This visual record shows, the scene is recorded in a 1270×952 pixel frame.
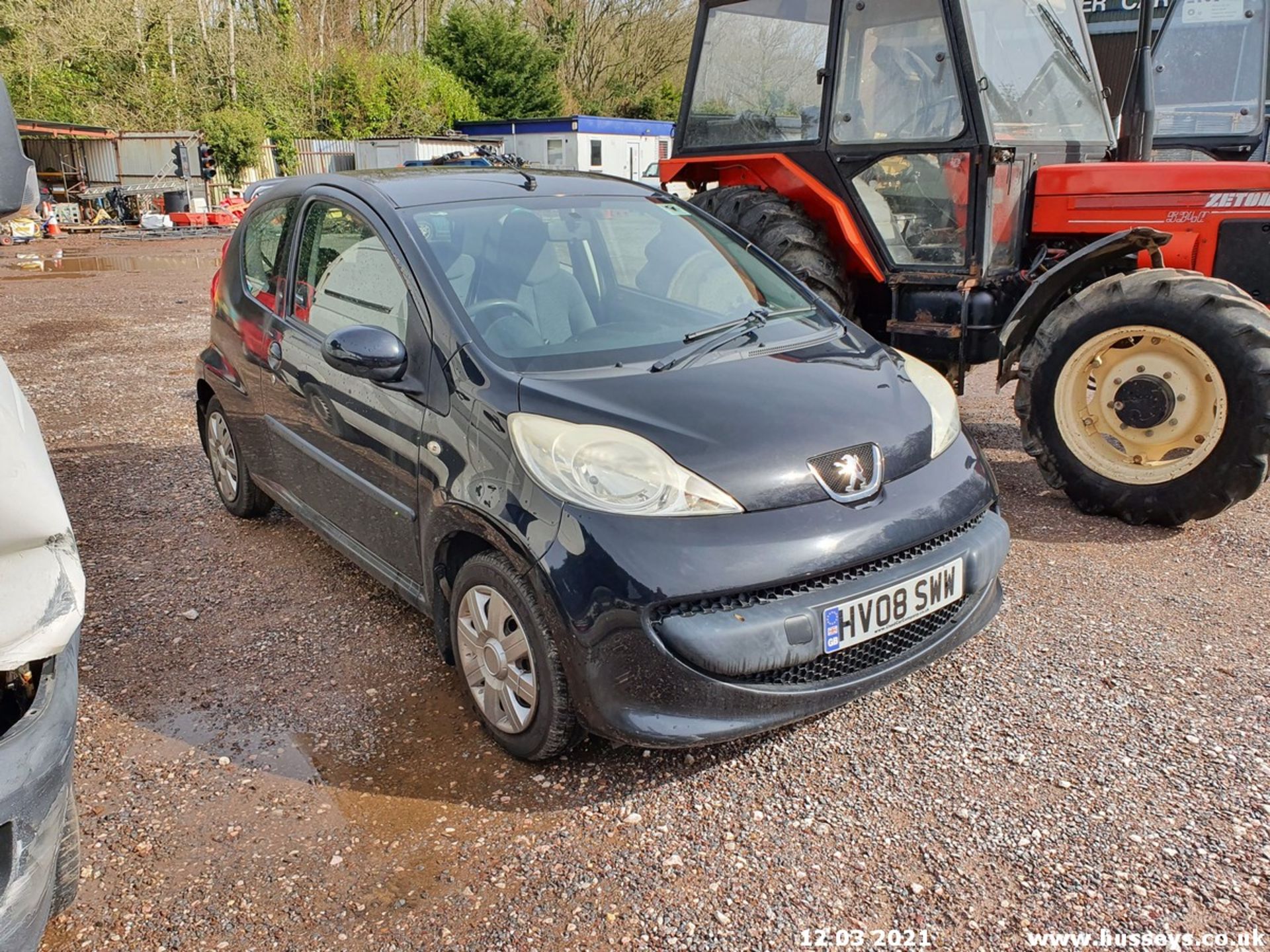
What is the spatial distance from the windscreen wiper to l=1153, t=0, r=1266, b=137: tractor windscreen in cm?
449

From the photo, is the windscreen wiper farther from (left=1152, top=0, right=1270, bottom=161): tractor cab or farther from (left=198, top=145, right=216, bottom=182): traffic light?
(left=198, top=145, right=216, bottom=182): traffic light

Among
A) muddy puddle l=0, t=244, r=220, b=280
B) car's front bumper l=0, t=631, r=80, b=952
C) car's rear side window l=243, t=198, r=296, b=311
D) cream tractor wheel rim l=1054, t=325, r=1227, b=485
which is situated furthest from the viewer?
muddy puddle l=0, t=244, r=220, b=280

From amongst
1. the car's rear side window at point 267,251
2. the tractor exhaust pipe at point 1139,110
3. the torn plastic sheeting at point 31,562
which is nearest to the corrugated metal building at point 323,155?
the car's rear side window at point 267,251

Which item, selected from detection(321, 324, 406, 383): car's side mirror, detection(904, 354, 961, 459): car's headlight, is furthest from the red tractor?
detection(321, 324, 406, 383): car's side mirror

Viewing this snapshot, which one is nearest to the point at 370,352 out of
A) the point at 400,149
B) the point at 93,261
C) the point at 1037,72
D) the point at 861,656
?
the point at 861,656

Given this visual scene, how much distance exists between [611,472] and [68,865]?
1.60 metres

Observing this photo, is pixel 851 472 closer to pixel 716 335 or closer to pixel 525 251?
pixel 716 335

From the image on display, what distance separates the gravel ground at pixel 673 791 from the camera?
93.5 inches

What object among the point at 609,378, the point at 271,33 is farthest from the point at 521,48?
the point at 609,378

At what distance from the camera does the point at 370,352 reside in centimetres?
313

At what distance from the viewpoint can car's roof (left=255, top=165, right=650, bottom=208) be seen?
368 centimetres

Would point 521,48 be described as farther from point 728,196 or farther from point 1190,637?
point 1190,637

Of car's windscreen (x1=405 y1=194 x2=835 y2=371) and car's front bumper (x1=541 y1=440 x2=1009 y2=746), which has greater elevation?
car's windscreen (x1=405 y1=194 x2=835 y2=371)

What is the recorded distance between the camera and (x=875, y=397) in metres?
3.11
